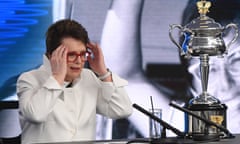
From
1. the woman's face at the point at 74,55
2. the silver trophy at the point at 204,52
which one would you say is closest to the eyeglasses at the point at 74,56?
the woman's face at the point at 74,55

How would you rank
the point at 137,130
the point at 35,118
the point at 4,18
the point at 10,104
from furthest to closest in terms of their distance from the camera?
the point at 137,130, the point at 4,18, the point at 10,104, the point at 35,118

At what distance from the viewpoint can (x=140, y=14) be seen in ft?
11.3

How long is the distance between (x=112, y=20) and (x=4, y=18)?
0.63m

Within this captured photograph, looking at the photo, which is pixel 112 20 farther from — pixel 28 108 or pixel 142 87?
pixel 28 108

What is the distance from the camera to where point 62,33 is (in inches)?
76.3

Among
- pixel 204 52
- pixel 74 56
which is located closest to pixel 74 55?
pixel 74 56

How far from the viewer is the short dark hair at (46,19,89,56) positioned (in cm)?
193

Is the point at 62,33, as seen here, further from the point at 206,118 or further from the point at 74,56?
the point at 206,118

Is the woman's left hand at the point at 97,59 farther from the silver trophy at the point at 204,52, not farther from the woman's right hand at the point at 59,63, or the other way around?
the silver trophy at the point at 204,52

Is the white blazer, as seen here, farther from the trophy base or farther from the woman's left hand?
the trophy base

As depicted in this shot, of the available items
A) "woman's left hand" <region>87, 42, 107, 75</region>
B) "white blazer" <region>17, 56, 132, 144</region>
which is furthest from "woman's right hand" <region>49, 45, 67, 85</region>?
"woman's left hand" <region>87, 42, 107, 75</region>

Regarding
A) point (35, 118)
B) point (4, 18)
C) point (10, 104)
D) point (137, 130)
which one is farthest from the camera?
point (137, 130)

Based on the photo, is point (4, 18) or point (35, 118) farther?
point (4, 18)

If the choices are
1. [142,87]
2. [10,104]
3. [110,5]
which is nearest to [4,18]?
[110,5]
